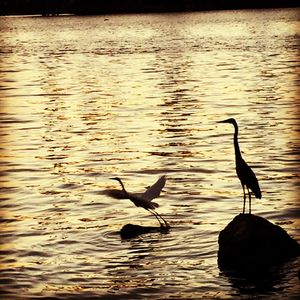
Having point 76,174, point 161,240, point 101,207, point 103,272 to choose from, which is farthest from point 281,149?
point 103,272

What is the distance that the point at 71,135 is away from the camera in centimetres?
3369

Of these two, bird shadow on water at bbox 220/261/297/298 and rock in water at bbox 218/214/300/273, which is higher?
rock in water at bbox 218/214/300/273

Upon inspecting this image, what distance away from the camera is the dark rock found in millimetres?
18812

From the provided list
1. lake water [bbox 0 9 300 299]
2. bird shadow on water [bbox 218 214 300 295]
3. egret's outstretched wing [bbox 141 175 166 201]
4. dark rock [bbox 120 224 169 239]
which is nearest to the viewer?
bird shadow on water [bbox 218 214 300 295]

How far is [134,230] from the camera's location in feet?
62.0

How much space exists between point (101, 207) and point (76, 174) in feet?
14.1

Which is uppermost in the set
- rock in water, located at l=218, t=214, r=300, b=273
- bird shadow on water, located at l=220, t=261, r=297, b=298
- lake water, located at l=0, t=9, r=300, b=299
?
rock in water, located at l=218, t=214, r=300, b=273

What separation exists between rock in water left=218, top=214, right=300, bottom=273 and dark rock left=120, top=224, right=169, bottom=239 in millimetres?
2621

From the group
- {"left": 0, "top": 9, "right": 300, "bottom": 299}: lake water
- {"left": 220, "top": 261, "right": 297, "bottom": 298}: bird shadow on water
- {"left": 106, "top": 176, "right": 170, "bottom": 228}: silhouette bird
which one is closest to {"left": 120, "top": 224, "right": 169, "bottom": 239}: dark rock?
{"left": 0, "top": 9, "right": 300, "bottom": 299}: lake water

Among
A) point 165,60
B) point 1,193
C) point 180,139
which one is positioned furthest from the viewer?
point 165,60

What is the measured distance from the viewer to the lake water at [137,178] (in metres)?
16.2

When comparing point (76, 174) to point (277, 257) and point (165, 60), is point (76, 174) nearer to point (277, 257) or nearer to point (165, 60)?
point (277, 257)

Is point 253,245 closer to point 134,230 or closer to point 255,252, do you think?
point 255,252

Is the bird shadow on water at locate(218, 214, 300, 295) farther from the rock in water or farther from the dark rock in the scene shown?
the dark rock
